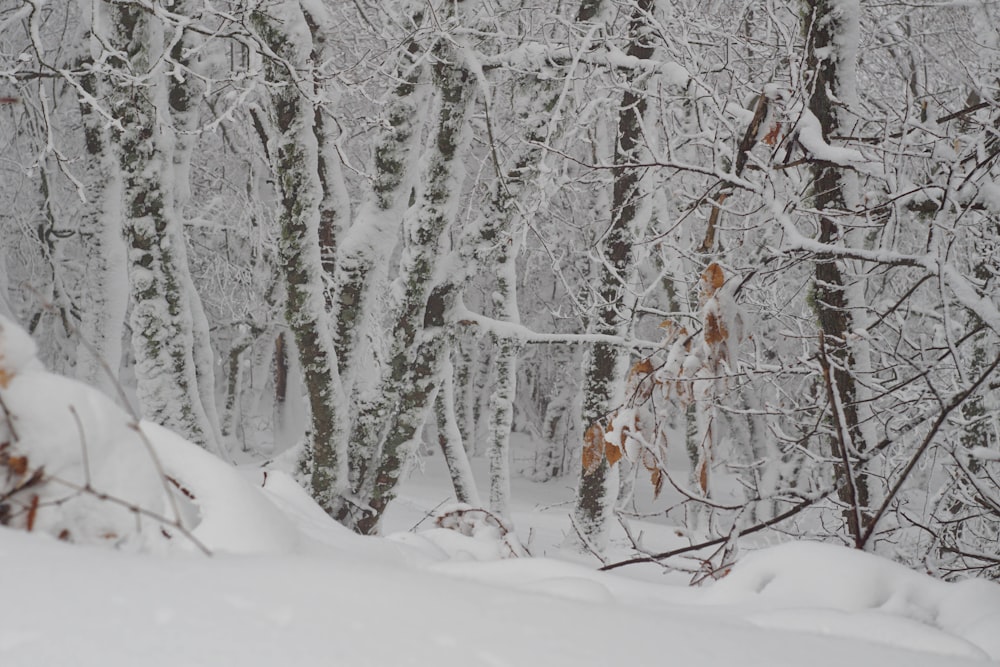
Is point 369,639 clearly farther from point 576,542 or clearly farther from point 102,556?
point 576,542

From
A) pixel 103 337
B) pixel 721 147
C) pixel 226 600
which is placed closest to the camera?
pixel 226 600

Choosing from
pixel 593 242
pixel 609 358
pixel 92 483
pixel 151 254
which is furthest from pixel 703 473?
pixel 609 358

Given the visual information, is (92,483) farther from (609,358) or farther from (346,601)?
(609,358)

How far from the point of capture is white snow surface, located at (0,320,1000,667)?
945mm

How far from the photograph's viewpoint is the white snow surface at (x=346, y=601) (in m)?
0.95

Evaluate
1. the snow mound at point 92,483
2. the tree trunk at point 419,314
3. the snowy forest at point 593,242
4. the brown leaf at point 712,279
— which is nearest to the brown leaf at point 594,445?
the snowy forest at point 593,242

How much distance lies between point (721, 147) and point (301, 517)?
7.06 feet

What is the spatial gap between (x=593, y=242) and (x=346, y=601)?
446cm

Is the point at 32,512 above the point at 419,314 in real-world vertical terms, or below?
below

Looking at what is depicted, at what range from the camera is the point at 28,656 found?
893 millimetres

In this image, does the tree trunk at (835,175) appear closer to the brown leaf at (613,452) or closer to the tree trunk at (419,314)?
the brown leaf at (613,452)

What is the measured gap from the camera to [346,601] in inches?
41.8

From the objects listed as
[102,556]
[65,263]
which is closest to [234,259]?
[65,263]

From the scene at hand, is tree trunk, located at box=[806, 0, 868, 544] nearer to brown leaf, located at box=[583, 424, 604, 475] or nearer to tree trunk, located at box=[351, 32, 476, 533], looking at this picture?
brown leaf, located at box=[583, 424, 604, 475]
